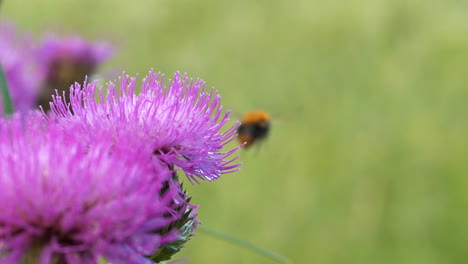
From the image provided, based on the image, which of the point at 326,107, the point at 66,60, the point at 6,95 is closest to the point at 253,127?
the point at 66,60

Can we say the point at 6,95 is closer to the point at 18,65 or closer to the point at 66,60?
the point at 18,65

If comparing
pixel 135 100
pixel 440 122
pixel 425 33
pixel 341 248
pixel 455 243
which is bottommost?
pixel 341 248

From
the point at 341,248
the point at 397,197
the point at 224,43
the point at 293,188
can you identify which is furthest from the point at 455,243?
the point at 224,43

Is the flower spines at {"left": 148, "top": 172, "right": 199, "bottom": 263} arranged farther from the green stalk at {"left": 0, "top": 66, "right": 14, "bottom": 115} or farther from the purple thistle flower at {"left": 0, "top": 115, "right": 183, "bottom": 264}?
the green stalk at {"left": 0, "top": 66, "right": 14, "bottom": 115}

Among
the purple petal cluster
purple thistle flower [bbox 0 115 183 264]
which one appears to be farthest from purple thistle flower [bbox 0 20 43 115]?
purple thistle flower [bbox 0 115 183 264]

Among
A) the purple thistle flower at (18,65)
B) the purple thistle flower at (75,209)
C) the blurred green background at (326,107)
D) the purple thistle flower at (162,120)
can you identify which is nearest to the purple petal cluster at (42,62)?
the purple thistle flower at (18,65)

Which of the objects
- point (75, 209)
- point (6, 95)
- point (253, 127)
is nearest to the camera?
point (75, 209)

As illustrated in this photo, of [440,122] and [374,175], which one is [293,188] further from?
[440,122]
